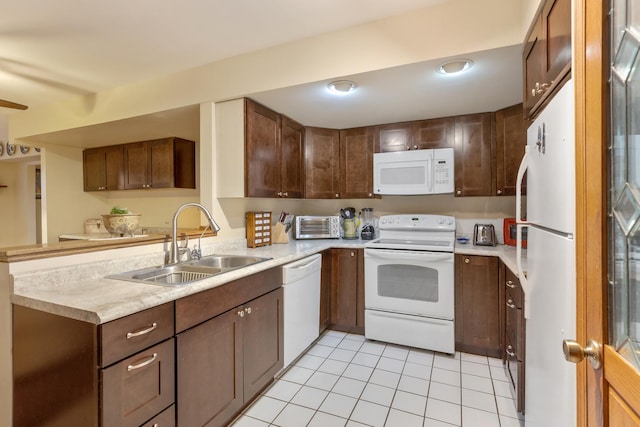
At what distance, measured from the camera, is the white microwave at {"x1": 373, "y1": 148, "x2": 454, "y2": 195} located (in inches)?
108

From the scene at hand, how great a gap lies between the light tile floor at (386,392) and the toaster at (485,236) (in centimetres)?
95

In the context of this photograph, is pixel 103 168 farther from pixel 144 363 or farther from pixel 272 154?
pixel 144 363

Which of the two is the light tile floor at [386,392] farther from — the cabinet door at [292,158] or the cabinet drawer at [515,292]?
the cabinet door at [292,158]

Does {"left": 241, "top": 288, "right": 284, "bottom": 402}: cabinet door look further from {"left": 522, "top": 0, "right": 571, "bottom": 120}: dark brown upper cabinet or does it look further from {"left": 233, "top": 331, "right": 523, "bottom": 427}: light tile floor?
{"left": 522, "top": 0, "right": 571, "bottom": 120}: dark brown upper cabinet

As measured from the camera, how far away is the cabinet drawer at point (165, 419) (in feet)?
4.12

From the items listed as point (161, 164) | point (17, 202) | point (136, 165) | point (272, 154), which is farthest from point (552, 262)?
point (17, 202)

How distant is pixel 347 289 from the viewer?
9.45ft

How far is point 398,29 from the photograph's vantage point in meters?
1.84

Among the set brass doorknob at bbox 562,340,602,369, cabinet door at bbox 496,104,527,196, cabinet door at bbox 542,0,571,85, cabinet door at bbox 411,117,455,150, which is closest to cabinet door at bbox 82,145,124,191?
cabinet door at bbox 411,117,455,150

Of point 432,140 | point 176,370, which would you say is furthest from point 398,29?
point 176,370

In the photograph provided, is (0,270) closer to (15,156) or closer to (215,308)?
(215,308)

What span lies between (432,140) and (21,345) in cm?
310

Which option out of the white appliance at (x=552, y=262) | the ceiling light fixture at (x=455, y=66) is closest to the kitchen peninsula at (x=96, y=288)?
the white appliance at (x=552, y=262)

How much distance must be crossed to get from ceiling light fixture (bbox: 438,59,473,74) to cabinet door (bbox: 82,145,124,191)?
156 inches
